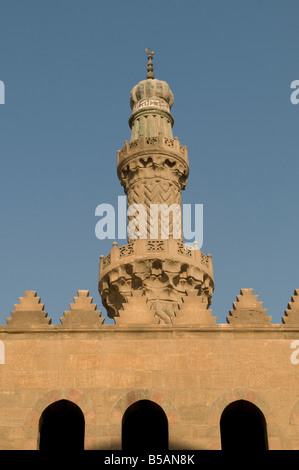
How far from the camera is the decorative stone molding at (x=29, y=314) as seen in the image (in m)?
17.9

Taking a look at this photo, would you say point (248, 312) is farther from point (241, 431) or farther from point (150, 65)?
point (150, 65)

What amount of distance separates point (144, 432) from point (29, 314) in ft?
16.0

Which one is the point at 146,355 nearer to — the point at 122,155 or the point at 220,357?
the point at 220,357

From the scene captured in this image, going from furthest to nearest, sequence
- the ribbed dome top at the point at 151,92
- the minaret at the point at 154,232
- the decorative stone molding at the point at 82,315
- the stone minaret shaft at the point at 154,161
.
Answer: the ribbed dome top at the point at 151,92, the stone minaret shaft at the point at 154,161, the minaret at the point at 154,232, the decorative stone molding at the point at 82,315

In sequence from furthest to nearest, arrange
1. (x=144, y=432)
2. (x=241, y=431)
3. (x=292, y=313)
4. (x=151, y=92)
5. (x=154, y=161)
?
1. (x=151, y=92)
2. (x=154, y=161)
3. (x=144, y=432)
4. (x=241, y=431)
5. (x=292, y=313)

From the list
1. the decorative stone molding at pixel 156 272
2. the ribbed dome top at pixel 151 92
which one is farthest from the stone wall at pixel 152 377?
the ribbed dome top at pixel 151 92

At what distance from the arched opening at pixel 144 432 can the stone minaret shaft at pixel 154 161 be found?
14.6 m

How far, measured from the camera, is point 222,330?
17.7 m

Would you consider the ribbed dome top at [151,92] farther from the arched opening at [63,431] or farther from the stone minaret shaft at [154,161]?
the arched opening at [63,431]

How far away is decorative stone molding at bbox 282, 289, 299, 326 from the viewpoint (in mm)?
17938

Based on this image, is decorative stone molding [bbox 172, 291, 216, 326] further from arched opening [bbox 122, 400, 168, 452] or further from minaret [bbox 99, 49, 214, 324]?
minaret [bbox 99, 49, 214, 324]

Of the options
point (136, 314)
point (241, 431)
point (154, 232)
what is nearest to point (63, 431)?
point (136, 314)

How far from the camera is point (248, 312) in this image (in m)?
18.0
